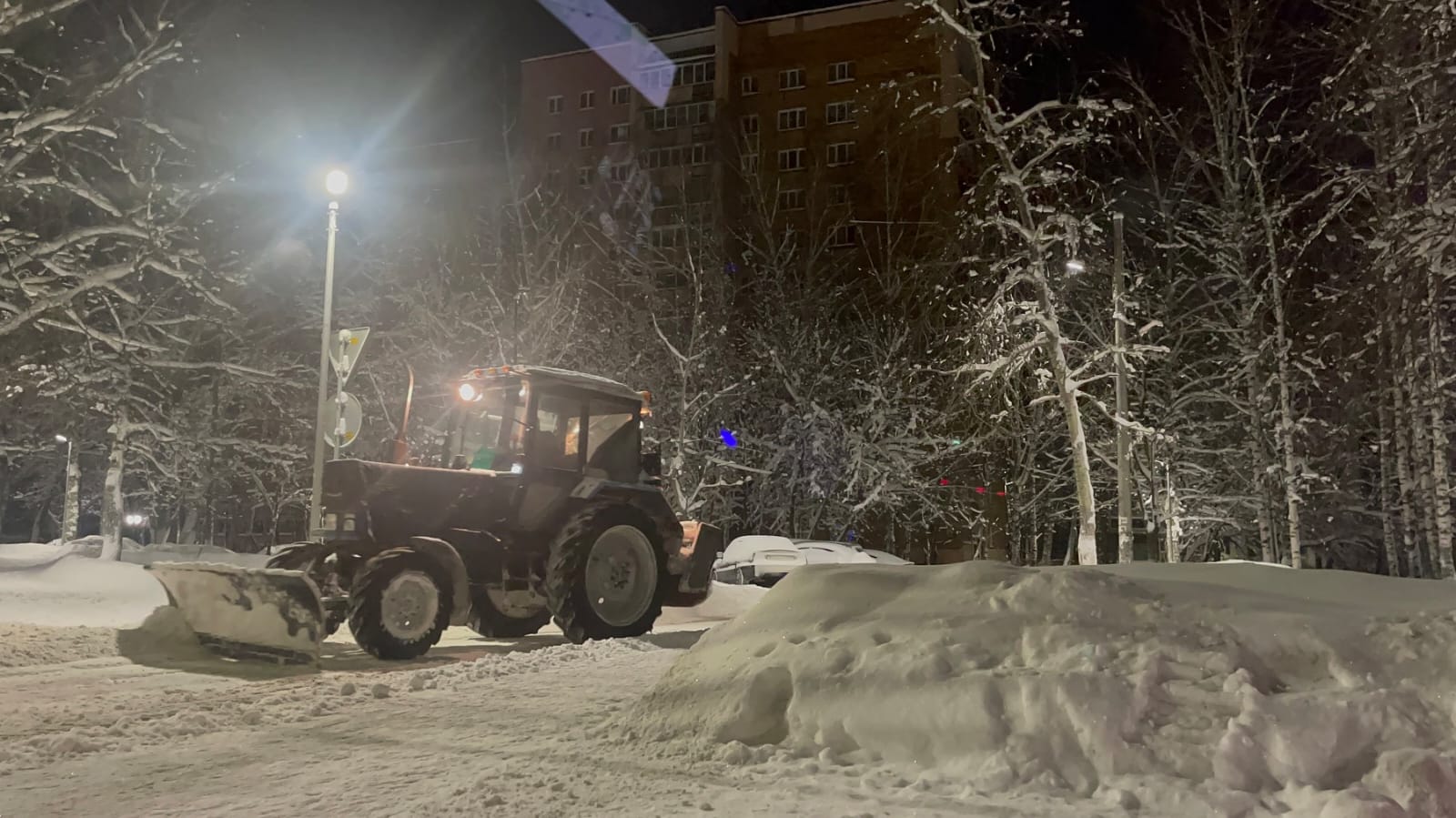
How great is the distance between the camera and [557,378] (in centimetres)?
1066

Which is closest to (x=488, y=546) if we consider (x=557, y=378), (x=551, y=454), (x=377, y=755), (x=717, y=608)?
(x=551, y=454)

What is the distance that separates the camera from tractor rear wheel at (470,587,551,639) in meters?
10.9

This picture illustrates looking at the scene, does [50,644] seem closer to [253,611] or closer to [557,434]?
[253,611]

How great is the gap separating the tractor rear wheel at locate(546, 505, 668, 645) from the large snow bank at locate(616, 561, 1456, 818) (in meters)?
3.89

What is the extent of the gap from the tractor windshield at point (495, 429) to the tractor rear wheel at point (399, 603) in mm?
1639

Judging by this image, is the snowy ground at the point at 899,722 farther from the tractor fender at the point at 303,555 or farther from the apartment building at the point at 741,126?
the apartment building at the point at 741,126

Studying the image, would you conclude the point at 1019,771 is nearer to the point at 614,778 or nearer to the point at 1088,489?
the point at 614,778

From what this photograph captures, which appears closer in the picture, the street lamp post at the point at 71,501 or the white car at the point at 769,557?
the white car at the point at 769,557

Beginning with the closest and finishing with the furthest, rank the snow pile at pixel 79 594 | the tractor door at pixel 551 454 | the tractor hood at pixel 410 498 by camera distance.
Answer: the tractor hood at pixel 410 498 < the tractor door at pixel 551 454 < the snow pile at pixel 79 594

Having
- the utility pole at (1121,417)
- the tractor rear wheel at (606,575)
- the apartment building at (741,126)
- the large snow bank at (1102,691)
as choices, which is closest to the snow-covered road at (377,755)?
the large snow bank at (1102,691)

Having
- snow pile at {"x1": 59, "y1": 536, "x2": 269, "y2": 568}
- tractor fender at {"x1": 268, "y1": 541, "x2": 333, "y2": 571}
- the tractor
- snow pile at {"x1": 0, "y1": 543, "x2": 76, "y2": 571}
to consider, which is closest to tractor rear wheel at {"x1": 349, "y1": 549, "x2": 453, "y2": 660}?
the tractor

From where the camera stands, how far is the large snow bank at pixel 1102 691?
13.9 ft

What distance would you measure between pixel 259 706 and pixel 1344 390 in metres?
14.2

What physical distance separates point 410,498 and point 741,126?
32928mm
